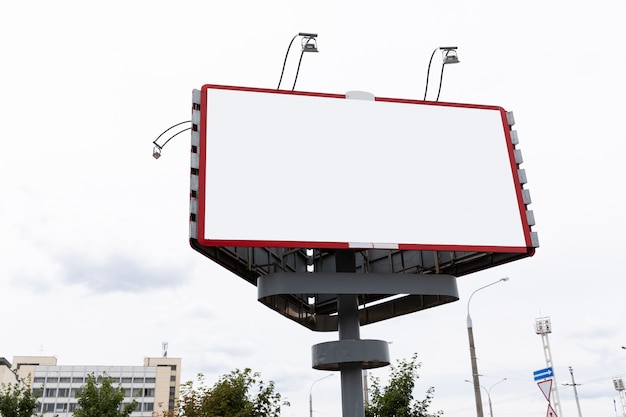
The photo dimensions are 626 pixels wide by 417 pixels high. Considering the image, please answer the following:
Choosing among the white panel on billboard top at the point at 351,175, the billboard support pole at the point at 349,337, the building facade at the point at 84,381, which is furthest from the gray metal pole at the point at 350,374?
the building facade at the point at 84,381

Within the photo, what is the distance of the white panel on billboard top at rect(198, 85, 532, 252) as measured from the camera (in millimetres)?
18625

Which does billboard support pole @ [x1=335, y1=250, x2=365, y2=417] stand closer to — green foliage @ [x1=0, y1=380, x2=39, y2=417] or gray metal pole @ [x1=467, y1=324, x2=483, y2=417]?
gray metal pole @ [x1=467, y1=324, x2=483, y2=417]

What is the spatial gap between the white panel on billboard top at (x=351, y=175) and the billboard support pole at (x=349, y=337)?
219 cm

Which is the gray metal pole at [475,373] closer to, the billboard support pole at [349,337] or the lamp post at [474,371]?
the lamp post at [474,371]

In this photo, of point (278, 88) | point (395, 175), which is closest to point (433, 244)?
point (395, 175)

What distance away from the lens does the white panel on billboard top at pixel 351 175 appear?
18625 mm

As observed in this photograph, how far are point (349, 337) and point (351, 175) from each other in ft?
17.1

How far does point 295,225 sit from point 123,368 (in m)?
117

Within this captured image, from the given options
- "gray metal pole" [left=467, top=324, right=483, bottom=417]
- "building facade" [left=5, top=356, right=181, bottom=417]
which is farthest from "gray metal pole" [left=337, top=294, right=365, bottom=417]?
"building facade" [left=5, top=356, right=181, bottom=417]

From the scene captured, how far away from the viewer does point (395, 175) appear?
20219 millimetres

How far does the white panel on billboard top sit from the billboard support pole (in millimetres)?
2190

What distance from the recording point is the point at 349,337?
65.7 ft

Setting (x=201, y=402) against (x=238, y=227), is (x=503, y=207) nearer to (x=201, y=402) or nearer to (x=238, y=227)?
(x=238, y=227)

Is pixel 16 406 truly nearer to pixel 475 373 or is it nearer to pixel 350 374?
pixel 350 374
